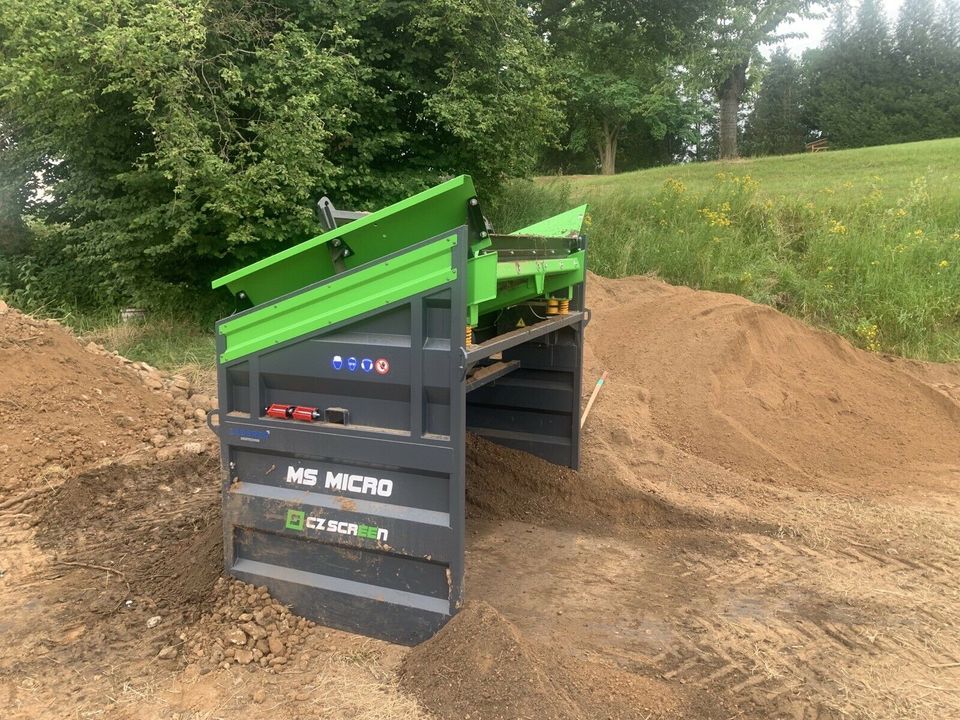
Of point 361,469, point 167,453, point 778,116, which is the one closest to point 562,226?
point 361,469

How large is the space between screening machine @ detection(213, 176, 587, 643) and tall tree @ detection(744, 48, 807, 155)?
3837cm

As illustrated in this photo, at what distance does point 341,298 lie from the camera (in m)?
3.03

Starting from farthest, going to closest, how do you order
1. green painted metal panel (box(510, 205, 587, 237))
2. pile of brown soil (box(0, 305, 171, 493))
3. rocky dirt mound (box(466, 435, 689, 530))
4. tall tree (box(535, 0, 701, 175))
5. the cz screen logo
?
1. tall tree (box(535, 0, 701, 175))
2. pile of brown soil (box(0, 305, 171, 493))
3. green painted metal panel (box(510, 205, 587, 237))
4. rocky dirt mound (box(466, 435, 689, 530))
5. the cz screen logo

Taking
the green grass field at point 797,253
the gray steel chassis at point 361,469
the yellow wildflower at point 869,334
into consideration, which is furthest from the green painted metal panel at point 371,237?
the yellow wildflower at point 869,334

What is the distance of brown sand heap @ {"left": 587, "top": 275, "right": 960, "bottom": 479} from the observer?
5.94 meters

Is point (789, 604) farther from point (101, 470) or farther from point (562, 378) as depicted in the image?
point (101, 470)

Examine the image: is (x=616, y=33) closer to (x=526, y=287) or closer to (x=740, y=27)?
(x=740, y=27)

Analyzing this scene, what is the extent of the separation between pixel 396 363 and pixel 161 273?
866 cm

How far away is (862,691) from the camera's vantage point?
2838 mm

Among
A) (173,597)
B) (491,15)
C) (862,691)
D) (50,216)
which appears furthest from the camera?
(50,216)

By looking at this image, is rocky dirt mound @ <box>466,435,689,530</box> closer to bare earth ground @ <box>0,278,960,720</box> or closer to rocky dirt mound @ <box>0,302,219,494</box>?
bare earth ground @ <box>0,278,960,720</box>

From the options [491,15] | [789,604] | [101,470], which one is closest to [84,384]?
[101,470]

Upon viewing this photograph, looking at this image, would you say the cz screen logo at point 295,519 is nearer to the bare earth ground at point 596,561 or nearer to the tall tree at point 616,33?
the bare earth ground at point 596,561

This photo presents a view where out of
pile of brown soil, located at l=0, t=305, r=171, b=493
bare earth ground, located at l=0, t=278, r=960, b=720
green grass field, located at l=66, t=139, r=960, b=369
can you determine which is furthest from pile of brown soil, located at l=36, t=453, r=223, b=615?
green grass field, located at l=66, t=139, r=960, b=369
